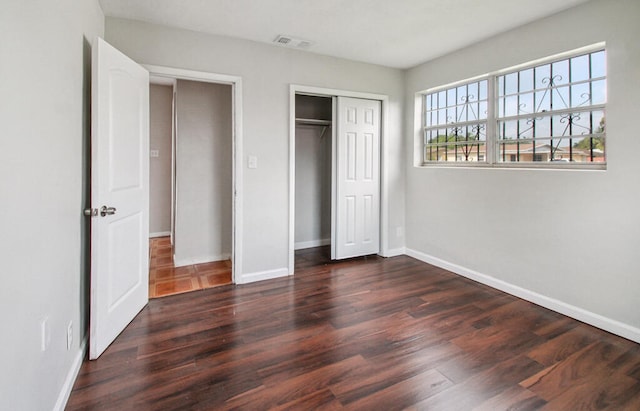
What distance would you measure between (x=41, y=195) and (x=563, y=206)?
3.47 meters

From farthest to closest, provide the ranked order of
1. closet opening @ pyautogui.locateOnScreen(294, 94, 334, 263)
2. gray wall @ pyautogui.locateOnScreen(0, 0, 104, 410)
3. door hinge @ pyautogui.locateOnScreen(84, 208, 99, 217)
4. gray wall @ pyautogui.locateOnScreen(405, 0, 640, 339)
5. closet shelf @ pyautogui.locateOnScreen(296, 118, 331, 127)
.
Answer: closet opening @ pyautogui.locateOnScreen(294, 94, 334, 263), closet shelf @ pyautogui.locateOnScreen(296, 118, 331, 127), gray wall @ pyautogui.locateOnScreen(405, 0, 640, 339), door hinge @ pyautogui.locateOnScreen(84, 208, 99, 217), gray wall @ pyautogui.locateOnScreen(0, 0, 104, 410)

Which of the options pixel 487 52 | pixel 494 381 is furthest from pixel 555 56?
pixel 494 381

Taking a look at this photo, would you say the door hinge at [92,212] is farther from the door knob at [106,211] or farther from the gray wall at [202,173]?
the gray wall at [202,173]

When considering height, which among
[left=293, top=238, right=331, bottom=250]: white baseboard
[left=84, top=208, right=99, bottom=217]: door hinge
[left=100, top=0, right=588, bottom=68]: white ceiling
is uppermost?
[left=100, top=0, right=588, bottom=68]: white ceiling

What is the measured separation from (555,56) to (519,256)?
69.1 inches

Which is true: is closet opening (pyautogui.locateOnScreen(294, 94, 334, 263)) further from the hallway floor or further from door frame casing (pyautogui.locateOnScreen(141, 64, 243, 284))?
door frame casing (pyautogui.locateOnScreen(141, 64, 243, 284))

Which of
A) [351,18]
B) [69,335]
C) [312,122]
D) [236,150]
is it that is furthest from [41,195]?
[312,122]

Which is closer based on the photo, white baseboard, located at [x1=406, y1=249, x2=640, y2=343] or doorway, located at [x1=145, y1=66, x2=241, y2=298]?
white baseboard, located at [x1=406, y1=249, x2=640, y2=343]

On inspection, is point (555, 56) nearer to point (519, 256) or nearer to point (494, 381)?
point (519, 256)

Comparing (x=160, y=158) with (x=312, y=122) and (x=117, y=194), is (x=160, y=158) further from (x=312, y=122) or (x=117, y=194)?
(x=117, y=194)

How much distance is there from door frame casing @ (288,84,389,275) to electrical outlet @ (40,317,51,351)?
2474 millimetres

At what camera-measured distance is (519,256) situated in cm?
324

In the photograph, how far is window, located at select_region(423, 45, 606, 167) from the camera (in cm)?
277

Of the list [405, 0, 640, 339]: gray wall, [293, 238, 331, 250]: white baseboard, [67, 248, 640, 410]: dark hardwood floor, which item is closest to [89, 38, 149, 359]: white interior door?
[67, 248, 640, 410]: dark hardwood floor
